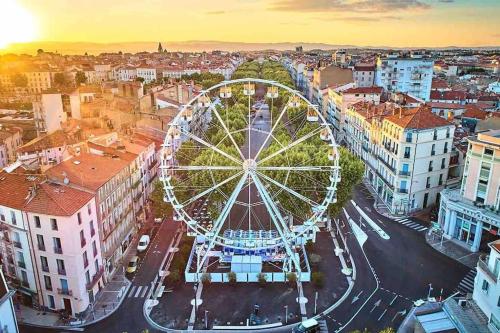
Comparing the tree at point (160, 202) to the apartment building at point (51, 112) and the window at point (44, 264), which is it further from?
the apartment building at point (51, 112)

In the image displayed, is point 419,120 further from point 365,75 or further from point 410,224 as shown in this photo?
point 365,75

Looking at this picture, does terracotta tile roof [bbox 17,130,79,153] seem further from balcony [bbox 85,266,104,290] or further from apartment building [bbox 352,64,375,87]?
apartment building [bbox 352,64,375,87]

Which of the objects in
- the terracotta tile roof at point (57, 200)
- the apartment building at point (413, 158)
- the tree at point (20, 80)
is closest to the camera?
the terracotta tile roof at point (57, 200)

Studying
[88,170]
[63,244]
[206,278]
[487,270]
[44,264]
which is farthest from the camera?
[88,170]

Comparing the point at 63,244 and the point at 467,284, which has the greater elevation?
the point at 63,244

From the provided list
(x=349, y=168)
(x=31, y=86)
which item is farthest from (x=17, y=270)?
(x=31, y=86)

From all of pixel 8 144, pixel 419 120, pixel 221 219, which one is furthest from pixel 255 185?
pixel 8 144

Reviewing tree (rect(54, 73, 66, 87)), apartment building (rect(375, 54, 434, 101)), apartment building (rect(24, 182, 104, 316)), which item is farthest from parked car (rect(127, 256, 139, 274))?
tree (rect(54, 73, 66, 87))

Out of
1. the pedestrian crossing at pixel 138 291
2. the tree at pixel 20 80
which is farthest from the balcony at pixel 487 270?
the tree at pixel 20 80
